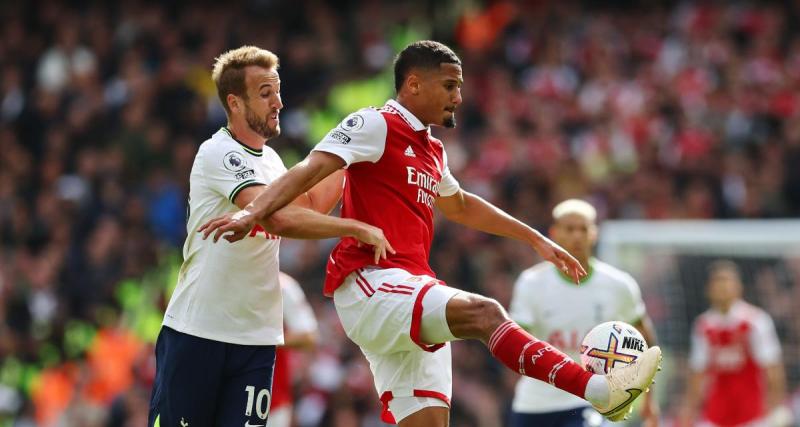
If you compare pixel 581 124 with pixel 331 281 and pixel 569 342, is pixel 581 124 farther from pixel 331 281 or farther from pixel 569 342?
pixel 331 281

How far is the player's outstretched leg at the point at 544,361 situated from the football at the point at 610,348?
16 centimetres

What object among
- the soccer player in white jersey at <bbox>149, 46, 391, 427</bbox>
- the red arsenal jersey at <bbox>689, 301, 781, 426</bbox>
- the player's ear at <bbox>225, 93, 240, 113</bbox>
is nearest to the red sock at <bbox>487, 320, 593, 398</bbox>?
the soccer player in white jersey at <bbox>149, 46, 391, 427</bbox>

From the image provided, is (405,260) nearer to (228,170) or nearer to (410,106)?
(410,106)

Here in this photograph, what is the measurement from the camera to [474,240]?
13469 millimetres

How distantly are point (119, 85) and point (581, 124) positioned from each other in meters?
7.38

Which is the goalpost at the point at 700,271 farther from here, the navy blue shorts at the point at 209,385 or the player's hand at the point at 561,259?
the navy blue shorts at the point at 209,385

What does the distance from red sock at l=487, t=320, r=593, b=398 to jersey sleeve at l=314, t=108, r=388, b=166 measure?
1.06m

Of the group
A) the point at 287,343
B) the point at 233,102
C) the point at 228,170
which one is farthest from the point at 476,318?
the point at 287,343

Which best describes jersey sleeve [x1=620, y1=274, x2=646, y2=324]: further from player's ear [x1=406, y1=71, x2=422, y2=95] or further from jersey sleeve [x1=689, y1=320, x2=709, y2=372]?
jersey sleeve [x1=689, y1=320, x2=709, y2=372]

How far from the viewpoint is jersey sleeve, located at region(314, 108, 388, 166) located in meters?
5.73

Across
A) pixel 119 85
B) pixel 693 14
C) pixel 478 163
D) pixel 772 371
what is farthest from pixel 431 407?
pixel 119 85

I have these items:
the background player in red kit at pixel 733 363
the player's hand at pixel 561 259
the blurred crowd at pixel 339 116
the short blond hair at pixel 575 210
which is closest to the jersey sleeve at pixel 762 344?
the background player in red kit at pixel 733 363

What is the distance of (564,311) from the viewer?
312 inches

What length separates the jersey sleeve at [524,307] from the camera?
7.92 metres
